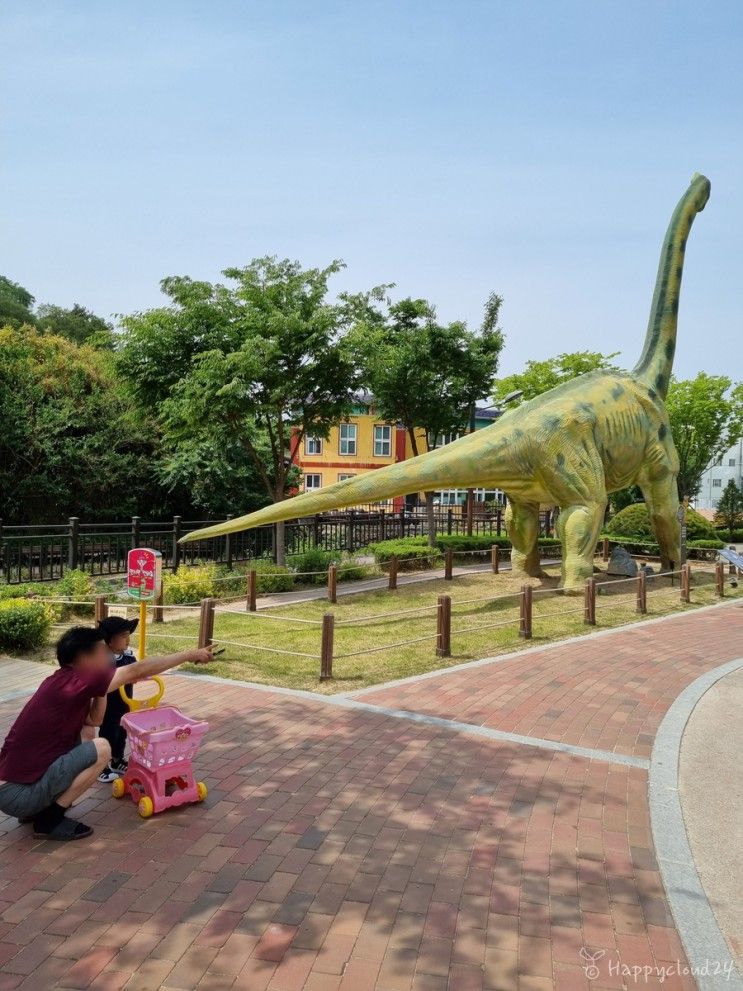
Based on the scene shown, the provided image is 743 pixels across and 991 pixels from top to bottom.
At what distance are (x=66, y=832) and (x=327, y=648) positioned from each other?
12.3 feet

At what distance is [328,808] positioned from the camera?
4.70 meters

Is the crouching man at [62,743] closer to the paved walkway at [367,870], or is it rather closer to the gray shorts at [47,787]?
the gray shorts at [47,787]

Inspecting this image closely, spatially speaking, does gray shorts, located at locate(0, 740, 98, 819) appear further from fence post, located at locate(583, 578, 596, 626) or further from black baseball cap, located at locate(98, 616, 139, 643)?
fence post, located at locate(583, 578, 596, 626)

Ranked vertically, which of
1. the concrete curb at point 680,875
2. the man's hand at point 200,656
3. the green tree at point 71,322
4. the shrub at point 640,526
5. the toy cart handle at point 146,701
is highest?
the green tree at point 71,322

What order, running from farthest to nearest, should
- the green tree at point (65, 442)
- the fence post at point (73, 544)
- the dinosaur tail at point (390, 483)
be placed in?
1. the green tree at point (65, 442)
2. the fence post at point (73, 544)
3. the dinosaur tail at point (390, 483)

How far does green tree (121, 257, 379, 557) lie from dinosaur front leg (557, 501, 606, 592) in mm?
5569

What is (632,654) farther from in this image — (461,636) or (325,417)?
(325,417)

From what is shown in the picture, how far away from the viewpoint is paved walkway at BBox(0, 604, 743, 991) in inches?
125

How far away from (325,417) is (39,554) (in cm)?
657

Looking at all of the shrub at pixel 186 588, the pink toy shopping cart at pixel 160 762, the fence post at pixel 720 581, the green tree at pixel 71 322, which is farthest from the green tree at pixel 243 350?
the green tree at pixel 71 322

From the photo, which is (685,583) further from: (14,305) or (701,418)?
(14,305)

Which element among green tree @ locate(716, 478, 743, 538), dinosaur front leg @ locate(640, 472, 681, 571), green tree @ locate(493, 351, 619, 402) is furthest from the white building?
dinosaur front leg @ locate(640, 472, 681, 571)

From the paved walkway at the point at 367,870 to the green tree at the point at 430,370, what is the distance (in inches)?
519

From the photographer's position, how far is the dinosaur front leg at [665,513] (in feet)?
50.4
